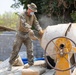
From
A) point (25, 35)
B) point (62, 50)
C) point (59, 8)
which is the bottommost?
point (62, 50)

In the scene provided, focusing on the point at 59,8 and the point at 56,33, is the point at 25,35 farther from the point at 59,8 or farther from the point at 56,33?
the point at 59,8

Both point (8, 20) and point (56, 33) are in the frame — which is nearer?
point (56, 33)

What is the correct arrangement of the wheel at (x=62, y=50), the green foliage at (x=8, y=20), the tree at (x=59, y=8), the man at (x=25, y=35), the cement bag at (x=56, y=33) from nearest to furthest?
the wheel at (x=62, y=50) < the cement bag at (x=56, y=33) < the man at (x=25, y=35) < the tree at (x=59, y=8) < the green foliage at (x=8, y=20)

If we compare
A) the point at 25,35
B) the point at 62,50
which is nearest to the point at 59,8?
the point at 25,35

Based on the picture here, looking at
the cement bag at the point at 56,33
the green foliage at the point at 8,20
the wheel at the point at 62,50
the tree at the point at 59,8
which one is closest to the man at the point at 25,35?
the cement bag at the point at 56,33

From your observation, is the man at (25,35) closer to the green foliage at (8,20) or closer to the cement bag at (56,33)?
the cement bag at (56,33)

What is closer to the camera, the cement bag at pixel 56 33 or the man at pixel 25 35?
the cement bag at pixel 56 33

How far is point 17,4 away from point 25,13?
1015cm

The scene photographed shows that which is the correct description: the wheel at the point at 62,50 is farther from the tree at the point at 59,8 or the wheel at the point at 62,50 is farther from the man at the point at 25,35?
the tree at the point at 59,8

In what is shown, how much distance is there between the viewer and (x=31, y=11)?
722cm

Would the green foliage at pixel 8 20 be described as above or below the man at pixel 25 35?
above

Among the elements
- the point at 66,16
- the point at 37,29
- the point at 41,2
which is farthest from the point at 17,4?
the point at 37,29

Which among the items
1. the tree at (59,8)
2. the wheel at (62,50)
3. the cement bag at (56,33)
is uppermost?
the tree at (59,8)

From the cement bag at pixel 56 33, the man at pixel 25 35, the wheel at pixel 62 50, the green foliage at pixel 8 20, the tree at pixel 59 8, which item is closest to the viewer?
the wheel at pixel 62 50
